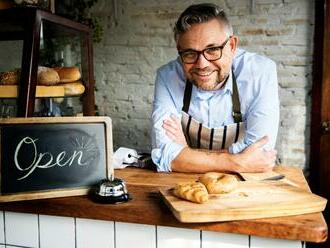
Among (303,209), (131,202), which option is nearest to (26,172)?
(131,202)

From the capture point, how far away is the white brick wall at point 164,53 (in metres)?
3.19

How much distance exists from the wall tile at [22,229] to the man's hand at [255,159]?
77cm

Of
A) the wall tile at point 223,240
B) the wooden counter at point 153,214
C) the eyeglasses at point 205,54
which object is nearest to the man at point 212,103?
the eyeglasses at point 205,54

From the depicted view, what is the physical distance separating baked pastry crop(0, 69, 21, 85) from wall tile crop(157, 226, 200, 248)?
3.44ft

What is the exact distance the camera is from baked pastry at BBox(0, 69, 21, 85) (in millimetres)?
1627

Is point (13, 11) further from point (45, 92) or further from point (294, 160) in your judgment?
point (294, 160)

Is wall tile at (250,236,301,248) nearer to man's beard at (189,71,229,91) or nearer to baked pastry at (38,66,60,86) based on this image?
man's beard at (189,71,229,91)

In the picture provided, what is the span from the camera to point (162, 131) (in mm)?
1780

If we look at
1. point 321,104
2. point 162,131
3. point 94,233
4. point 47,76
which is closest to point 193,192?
point 94,233

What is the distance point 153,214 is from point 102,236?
0.62 ft

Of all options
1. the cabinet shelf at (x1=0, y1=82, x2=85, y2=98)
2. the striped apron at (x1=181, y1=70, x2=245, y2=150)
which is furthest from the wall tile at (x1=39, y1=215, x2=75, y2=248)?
the striped apron at (x1=181, y1=70, x2=245, y2=150)

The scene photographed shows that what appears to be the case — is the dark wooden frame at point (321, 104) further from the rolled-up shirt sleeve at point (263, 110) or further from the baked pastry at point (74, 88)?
the baked pastry at point (74, 88)

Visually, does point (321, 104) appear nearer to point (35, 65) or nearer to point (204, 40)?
point (204, 40)

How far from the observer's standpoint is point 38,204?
1.04 m
